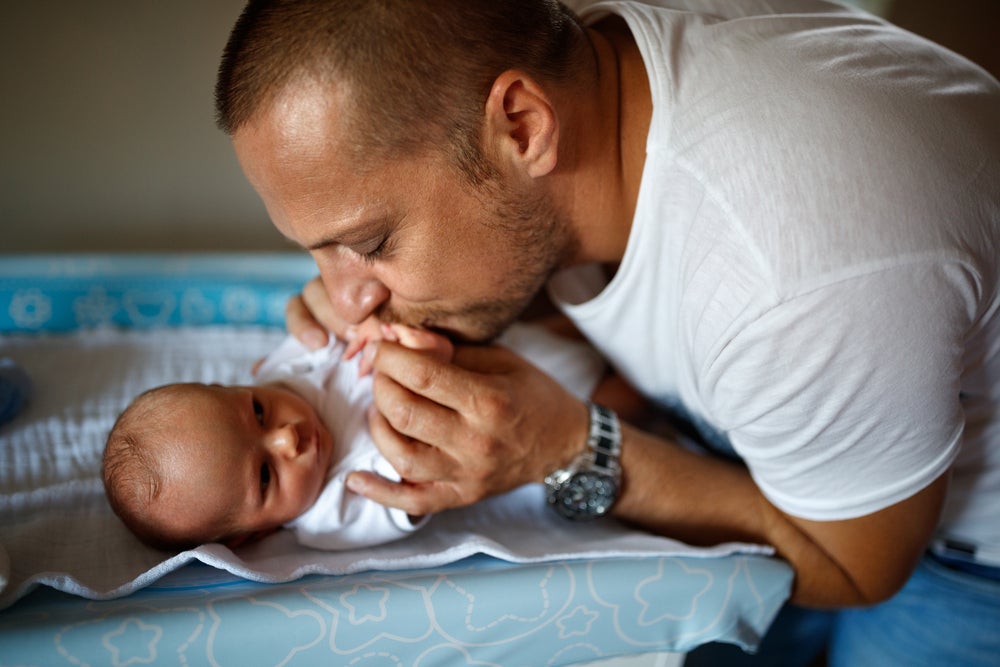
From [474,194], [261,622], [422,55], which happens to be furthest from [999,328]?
[261,622]

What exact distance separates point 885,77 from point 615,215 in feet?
1.34

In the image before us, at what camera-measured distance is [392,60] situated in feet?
2.88

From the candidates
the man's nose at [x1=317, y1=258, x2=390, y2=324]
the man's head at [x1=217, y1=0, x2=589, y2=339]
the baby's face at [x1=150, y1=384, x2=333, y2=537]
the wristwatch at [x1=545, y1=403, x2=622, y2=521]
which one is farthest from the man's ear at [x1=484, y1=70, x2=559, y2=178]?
the baby's face at [x1=150, y1=384, x2=333, y2=537]

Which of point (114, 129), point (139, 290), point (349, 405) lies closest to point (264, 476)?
point (349, 405)

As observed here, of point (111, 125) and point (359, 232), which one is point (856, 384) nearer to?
point (359, 232)

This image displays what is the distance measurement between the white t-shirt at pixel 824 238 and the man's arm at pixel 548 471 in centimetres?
7

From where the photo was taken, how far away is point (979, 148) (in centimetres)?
90

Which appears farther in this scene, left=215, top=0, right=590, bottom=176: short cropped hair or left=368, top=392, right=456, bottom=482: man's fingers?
left=368, top=392, right=456, bottom=482: man's fingers

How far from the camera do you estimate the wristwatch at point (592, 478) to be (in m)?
1.13

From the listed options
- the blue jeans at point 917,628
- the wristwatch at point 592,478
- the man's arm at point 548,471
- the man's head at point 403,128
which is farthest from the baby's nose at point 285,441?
the blue jeans at point 917,628

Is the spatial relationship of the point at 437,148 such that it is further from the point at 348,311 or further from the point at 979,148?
the point at 979,148

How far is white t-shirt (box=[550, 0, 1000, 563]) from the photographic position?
0.84 metres

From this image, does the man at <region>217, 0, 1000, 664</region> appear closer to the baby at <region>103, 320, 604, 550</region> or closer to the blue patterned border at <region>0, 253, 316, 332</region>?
the baby at <region>103, 320, 604, 550</region>

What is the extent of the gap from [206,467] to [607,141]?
757 millimetres
